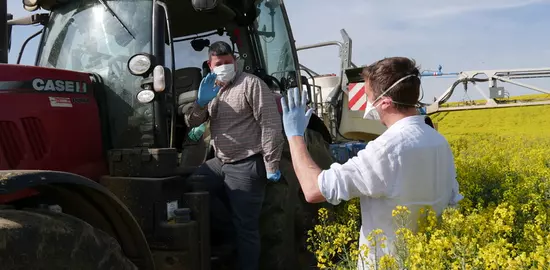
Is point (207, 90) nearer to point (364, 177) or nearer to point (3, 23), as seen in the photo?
point (3, 23)

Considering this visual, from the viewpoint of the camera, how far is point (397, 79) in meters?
2.33

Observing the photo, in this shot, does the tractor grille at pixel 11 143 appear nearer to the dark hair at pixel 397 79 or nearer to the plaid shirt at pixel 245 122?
the plaid shirt at pixel 245 122

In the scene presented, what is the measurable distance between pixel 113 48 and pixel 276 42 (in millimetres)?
1792

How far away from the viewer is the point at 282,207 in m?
3.79

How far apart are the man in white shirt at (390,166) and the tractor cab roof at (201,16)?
1.85 metres

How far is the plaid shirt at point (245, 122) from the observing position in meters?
3.49

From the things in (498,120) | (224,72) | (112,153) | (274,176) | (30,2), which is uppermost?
(30,2)

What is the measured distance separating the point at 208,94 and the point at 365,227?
1.55 meters

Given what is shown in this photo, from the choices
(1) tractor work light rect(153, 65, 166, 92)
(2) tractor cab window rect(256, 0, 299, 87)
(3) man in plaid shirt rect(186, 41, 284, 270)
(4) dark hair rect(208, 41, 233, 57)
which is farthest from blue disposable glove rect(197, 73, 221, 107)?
(2) tractor cab window rect(256, 0, 299, 87)

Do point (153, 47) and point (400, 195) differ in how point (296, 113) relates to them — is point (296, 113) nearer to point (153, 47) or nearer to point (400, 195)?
point (400, 195)

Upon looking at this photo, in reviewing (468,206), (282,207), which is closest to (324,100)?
(282,207)

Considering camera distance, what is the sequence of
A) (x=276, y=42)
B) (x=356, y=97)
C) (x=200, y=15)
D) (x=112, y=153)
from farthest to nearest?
(x=356, y=97) < (x=276, y=42) < (x=200, y=15) < (x=112, y=153)

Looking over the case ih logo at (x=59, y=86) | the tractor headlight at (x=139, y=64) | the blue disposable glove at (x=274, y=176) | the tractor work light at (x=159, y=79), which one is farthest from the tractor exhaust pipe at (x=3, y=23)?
the blue disposable glove at (x=274, y=176)

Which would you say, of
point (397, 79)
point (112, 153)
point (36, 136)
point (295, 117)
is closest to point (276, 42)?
point (112, 153)
